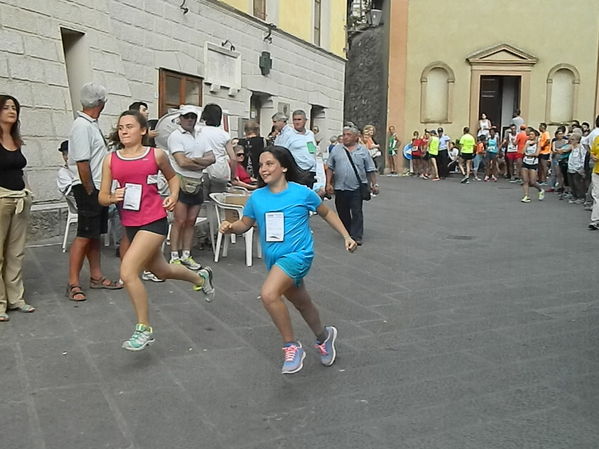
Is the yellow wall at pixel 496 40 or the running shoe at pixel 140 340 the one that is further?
the yellow wall at pixel 496 40

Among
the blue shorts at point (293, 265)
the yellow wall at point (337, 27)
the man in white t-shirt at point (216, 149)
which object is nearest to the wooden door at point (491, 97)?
the yellow wall at point (337, 27)

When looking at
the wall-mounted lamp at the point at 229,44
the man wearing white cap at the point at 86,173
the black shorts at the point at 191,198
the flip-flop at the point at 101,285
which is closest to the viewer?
the man wearing white cap at the point at 86,173

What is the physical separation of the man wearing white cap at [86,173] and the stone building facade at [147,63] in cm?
252

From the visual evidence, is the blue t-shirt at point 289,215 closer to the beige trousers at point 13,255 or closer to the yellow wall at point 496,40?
the beige trousers at point 13,255

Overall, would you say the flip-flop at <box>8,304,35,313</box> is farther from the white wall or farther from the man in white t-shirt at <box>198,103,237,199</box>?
the white wall

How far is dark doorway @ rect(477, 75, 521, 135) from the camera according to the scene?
28.4 meters

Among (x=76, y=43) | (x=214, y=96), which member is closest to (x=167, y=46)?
(x=214, y=96)

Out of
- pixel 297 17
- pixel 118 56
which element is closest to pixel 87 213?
pixel 118 56

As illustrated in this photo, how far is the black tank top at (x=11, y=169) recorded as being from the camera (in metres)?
5.32

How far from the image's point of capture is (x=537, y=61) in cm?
2734

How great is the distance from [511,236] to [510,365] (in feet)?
20.8

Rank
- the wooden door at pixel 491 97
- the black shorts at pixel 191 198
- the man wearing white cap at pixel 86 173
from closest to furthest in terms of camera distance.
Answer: the man wearing white cap at pixel 86 173 → the black shorts at pixel 191 198 → the wooden door at pixel 491 97

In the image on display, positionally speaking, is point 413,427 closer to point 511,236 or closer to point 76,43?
point 511,236

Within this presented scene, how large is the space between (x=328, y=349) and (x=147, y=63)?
29.3 feet
